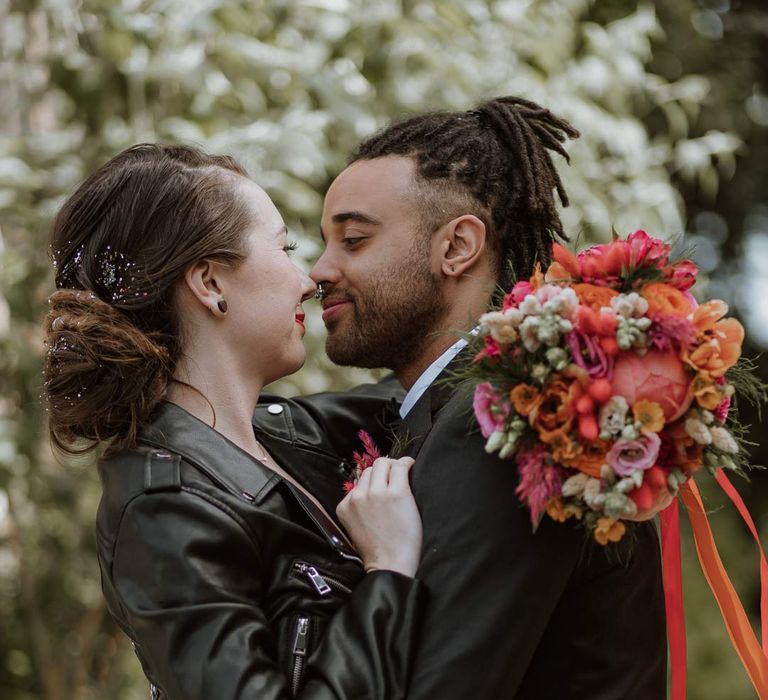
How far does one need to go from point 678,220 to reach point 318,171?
6.30 feet

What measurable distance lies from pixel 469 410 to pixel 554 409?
30cm

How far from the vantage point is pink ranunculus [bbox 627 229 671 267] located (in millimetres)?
2258

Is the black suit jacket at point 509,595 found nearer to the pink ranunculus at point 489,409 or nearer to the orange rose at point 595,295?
the pink ranunculus at point 489,409

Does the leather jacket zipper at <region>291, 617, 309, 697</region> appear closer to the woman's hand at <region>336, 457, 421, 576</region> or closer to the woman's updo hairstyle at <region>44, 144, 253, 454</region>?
the woman's hand at <region>336, 457, 421, 576</region>

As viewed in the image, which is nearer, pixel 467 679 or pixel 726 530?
pixel 467 679

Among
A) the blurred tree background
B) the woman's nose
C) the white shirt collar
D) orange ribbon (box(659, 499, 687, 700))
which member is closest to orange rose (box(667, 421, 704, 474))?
orange ribbon (box(659, 499, 687, 700))

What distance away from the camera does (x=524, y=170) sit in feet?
10.1

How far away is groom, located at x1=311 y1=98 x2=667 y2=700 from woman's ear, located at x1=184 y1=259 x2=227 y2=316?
1.42 feet

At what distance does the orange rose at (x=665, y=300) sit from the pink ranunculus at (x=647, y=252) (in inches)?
1.8

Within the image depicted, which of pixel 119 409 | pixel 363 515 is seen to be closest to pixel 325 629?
pixel 363 515

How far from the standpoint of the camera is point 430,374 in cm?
299

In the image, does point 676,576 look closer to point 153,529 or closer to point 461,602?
point 461,602

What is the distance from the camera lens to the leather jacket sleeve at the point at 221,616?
7.25 feet

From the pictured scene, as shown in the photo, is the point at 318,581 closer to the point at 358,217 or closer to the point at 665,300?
the point at 665,300
